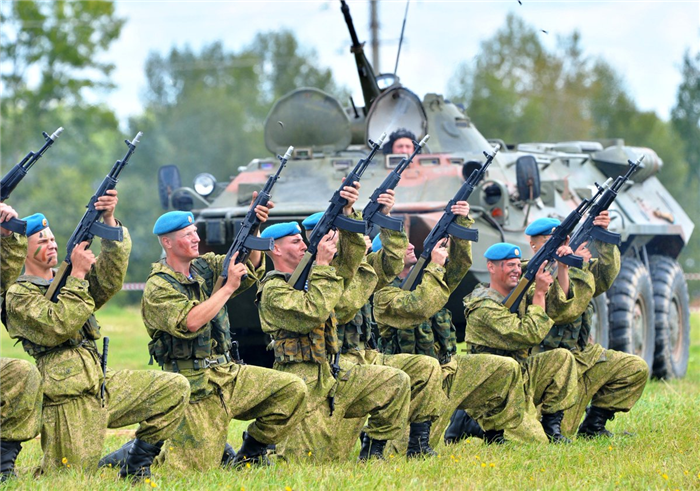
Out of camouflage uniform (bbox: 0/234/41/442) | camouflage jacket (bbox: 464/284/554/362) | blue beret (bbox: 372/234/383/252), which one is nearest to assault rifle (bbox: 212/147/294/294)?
camouflage uniform (bbox: 0/234/41/442)

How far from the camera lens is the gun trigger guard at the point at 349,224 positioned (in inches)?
278

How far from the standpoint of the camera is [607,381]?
8.45 meters

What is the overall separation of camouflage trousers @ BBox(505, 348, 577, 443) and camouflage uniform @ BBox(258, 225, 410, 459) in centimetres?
129

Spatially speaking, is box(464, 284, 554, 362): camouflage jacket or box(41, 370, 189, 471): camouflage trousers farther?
box(464, 284, 554, 362): camouflage jacket

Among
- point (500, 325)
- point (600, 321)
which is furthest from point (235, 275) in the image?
point (600, 321)

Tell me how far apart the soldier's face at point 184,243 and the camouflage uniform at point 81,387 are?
14.1 inches

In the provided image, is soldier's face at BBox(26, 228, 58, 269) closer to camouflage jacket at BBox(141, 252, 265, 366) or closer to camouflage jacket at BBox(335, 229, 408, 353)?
camouflage jacket at BBox(141, 252, 265, 366)

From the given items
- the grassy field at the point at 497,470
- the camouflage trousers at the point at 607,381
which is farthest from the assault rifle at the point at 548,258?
the grassy field at the point at 497,470

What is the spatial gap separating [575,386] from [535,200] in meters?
2.85

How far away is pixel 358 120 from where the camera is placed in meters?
12.6

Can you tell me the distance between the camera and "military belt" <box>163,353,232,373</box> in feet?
22.5

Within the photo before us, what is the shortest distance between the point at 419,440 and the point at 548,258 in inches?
58.7

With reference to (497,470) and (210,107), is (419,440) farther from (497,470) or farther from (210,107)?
(210,107)

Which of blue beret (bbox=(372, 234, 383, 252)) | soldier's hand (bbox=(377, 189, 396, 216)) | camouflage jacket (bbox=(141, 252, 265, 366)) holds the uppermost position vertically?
soldier's hand (bbox=(377, 189, 396, 216))
